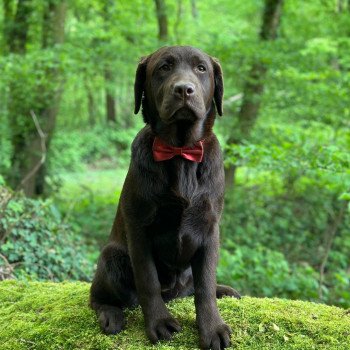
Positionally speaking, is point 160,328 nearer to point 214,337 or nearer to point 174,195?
point 214,337

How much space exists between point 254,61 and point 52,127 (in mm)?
4360

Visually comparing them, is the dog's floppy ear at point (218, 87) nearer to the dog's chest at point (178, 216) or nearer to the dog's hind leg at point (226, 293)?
the dog's chest at point (178, 216)

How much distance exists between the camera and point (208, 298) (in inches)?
116

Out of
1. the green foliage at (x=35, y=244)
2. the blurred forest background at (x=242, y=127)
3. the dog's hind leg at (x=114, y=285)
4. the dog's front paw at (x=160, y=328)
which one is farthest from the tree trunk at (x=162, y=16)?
the dog's front paw at (x=160, y=328)

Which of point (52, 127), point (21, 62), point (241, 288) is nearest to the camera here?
point (241, 288)

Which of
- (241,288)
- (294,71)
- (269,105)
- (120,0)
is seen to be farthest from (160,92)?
(120,0)

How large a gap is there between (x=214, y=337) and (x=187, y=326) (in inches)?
10.4

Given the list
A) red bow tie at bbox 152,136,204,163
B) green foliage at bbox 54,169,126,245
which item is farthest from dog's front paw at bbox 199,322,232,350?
green foliage at bbox 54,169,126,245

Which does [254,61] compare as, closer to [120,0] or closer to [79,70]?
[79,70]

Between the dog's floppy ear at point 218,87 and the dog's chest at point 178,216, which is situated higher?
the dog's floppy ear at point 218,87

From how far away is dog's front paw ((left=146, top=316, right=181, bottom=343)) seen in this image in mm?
2887

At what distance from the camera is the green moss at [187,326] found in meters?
2.94

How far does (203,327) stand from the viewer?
286cm

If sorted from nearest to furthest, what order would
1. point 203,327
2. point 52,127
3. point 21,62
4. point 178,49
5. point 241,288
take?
point 203,327, point 178,49, point 241,288, point 21,62, point 52,127
